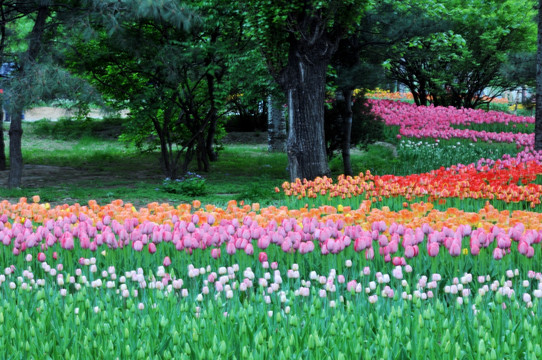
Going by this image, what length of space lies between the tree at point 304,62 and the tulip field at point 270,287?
499 centimetres

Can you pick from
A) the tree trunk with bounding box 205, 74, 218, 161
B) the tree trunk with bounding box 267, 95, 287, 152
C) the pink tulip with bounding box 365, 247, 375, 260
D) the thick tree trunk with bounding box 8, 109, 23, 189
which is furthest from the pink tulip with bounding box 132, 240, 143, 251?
the tree trunk with bounding box 267, 95, 287, 152

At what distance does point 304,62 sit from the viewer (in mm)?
11953

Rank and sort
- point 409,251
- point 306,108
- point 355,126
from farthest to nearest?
point 355,126
point 306,108
point 409,251

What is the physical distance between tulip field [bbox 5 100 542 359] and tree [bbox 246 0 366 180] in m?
4.99

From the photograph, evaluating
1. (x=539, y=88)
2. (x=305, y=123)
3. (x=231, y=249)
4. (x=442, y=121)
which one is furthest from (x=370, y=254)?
(x=442, y=121)

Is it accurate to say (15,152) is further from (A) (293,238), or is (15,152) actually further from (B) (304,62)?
(A) (293,238)

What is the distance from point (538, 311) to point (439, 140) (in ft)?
46.0

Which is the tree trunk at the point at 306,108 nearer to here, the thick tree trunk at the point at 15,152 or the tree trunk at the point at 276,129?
the thick tree trunk at the point at 15,152

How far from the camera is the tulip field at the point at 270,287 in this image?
327 cm

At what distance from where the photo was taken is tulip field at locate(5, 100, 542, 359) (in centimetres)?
327

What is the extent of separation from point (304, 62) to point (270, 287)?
8469 millimetres

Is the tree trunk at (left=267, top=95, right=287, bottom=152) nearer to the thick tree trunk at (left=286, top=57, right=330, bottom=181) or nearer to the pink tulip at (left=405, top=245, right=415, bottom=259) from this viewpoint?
the thick tree trunk at (left=286, top=57, right=330, bottom=181)

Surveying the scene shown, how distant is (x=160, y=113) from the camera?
1612 cm

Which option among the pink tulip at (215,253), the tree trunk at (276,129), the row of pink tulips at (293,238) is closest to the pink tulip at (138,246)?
the row of pink tulips at (293,238)
